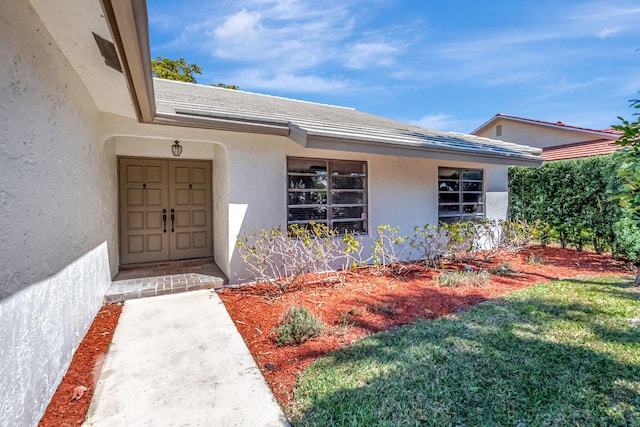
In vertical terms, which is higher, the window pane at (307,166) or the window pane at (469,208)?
the window pane at (307,166)

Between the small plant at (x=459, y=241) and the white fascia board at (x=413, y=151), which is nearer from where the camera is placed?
the white fascia board at (x=413, y=151)

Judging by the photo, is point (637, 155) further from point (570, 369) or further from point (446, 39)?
point (446, 39)

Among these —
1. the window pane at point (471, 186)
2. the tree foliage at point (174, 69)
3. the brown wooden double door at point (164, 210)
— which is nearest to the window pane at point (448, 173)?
the window pane at point (471, 186)

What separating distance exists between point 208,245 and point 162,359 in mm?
4820

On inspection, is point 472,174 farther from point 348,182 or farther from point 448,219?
point 348,182

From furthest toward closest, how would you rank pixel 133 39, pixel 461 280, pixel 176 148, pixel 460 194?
pixel 460 194
pixel 176 148
pixel 461 280
pixel 133 39

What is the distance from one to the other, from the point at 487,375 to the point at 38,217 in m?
4.48

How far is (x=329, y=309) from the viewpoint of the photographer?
4.71 m

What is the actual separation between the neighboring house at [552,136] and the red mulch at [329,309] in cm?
918

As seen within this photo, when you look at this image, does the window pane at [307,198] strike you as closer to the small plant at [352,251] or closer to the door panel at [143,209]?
the small plant at [352,251]

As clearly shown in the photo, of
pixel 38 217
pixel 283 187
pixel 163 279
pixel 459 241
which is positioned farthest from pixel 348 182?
pixel 38 217

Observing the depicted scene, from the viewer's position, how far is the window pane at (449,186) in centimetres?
904

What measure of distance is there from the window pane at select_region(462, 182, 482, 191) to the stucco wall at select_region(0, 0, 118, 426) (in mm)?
9551

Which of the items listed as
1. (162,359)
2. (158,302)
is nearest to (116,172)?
(158,302)
